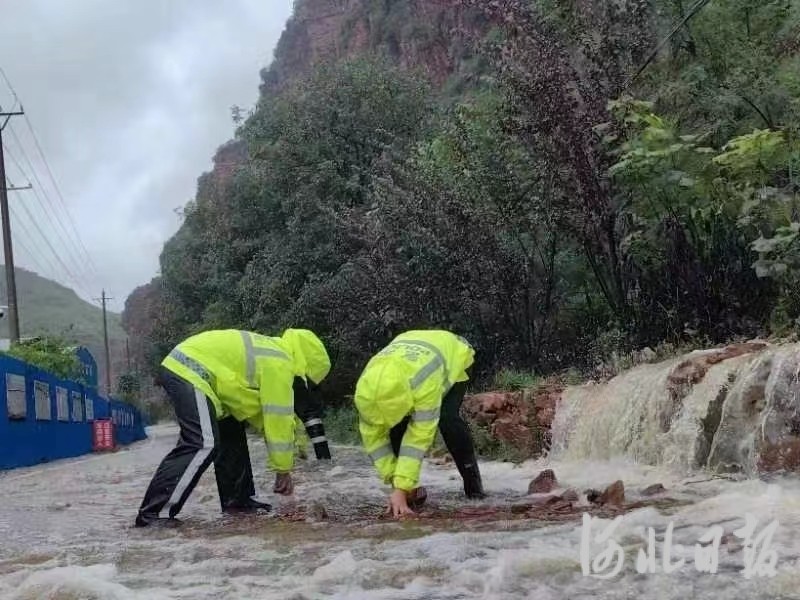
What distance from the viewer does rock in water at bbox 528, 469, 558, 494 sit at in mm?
6703

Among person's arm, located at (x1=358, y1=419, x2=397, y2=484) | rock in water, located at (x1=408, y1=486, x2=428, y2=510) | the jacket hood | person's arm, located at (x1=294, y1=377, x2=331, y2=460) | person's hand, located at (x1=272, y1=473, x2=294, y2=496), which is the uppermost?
the jacket hood

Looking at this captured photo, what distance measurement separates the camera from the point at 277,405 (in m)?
5.85

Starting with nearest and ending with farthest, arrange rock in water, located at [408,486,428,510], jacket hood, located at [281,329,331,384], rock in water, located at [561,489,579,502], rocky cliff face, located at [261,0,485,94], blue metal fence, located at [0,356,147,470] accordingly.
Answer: rock in water, located at [561,489,579,502] < rock in water, located at [408,486,428,510] < jacket hood, located at [281,329,331,384] < blue metal fence, located at [0,356,147,470] < rocky cliff face, located at [261,0,485,94]

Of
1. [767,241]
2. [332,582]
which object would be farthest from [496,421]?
[332,582]

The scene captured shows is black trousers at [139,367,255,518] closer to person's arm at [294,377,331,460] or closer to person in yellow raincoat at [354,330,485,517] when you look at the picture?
person's arm at [294,377,331,460]

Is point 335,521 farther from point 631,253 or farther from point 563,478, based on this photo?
point 631,253

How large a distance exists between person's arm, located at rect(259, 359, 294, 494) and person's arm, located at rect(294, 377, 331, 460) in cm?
54

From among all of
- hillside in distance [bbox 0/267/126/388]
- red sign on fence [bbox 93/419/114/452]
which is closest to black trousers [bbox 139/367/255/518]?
red sign on fence [bbox 93/419/114/452]

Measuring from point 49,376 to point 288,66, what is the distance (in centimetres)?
5495

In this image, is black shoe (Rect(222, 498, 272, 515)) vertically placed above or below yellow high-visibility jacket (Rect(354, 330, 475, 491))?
below

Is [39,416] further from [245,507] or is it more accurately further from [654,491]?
[654,491]

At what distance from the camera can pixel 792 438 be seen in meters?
5.79

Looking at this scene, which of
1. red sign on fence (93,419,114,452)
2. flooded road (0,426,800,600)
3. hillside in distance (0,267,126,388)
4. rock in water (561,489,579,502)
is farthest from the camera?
hillside in distance (0,267,126,388)

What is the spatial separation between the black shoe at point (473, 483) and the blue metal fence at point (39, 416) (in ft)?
37.6
